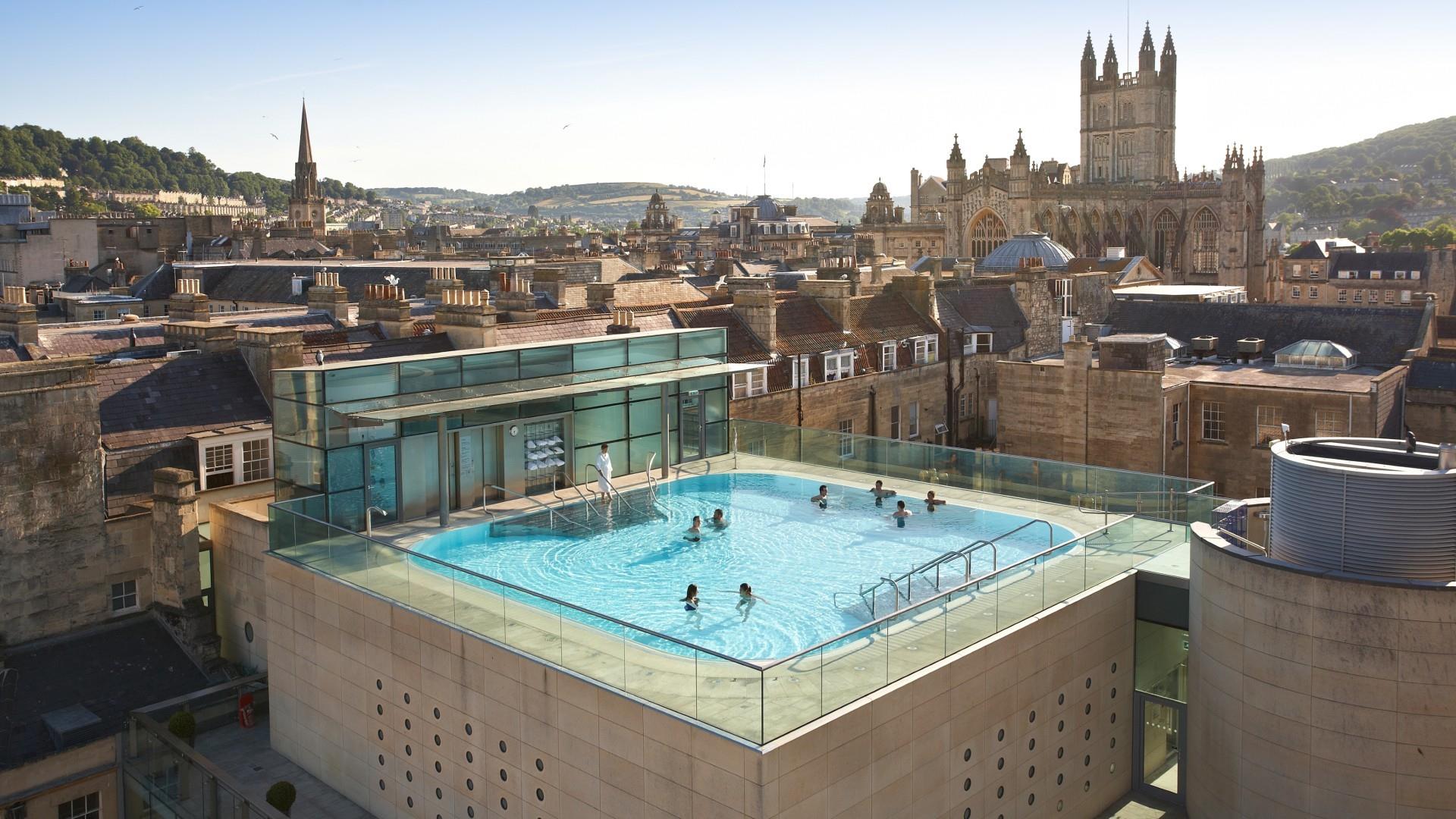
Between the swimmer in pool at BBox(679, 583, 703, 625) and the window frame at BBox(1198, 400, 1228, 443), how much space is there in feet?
79.7

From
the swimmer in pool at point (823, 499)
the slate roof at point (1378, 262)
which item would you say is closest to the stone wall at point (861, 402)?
the swimmer in pool at point (823, 499)

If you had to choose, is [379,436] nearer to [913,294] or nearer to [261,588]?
[261,588]

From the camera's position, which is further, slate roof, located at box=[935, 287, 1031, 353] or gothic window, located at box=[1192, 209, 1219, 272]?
gothic window, located at box=[1192, 209, 1219, 272]

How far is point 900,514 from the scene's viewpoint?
84.6ft

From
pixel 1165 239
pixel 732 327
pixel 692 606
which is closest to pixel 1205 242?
pixel 1165 239

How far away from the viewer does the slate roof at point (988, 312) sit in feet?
157

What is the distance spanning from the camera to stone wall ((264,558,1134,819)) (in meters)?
15.8

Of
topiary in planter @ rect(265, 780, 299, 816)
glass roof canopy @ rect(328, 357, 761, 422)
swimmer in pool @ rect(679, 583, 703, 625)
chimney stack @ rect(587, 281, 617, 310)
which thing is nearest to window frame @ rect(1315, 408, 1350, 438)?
glass roof canopy @ rect(328, 357, 761, 422)

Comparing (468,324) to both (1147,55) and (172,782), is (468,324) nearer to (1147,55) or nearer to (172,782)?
(172,782)

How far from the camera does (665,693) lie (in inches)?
634

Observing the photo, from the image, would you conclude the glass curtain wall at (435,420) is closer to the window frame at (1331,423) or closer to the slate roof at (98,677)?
the slate roof at (98,677)

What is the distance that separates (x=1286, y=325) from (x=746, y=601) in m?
33.3

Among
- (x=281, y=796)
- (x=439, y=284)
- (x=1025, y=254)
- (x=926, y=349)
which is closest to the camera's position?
(x=281, y=796)

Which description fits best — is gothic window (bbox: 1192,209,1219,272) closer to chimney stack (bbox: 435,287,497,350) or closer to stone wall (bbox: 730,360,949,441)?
stone wall (bbox: 730,360,949,441)
